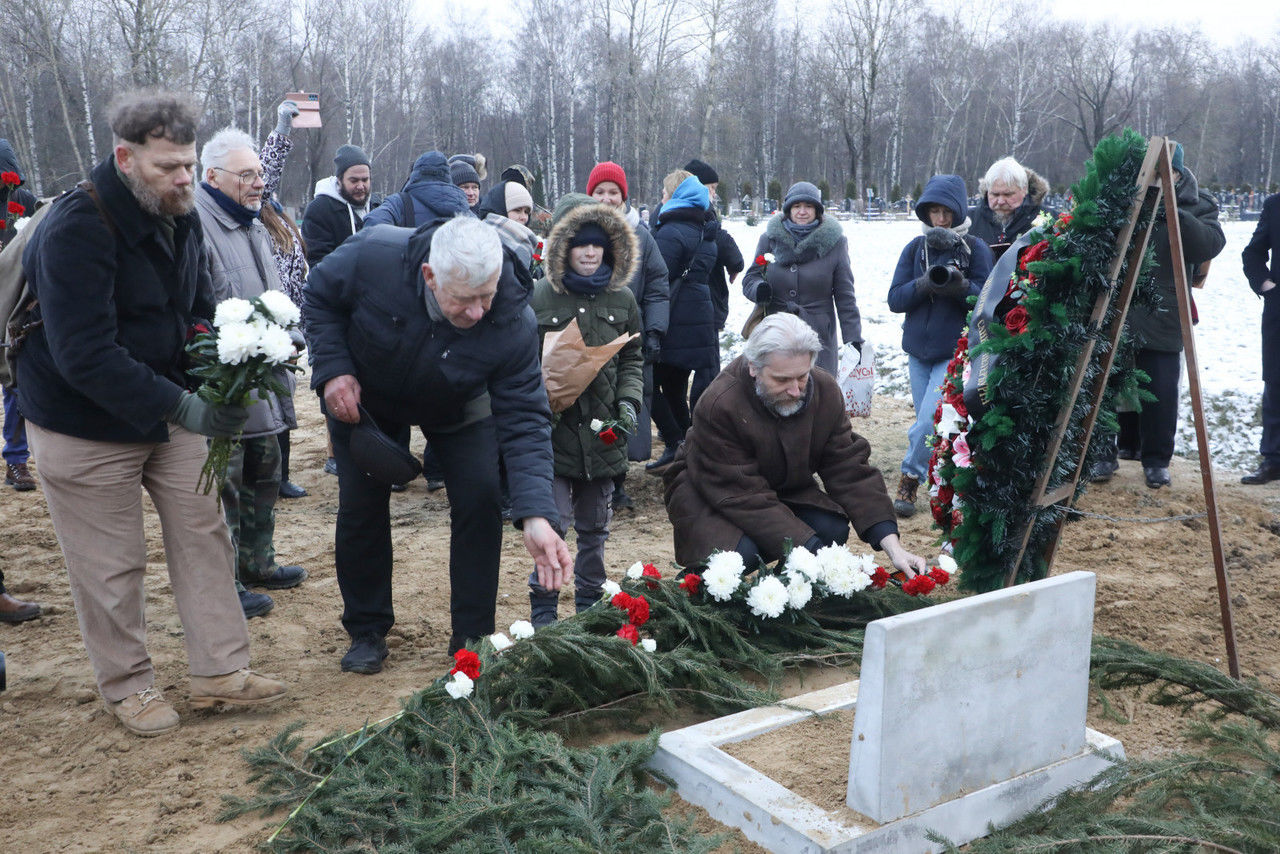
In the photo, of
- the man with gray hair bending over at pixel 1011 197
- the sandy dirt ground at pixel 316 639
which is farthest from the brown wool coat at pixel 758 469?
the man with gray hair bending over at pixel 1011 197

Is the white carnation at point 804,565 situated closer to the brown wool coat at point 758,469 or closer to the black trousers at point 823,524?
the brown wool coat at point 758,469

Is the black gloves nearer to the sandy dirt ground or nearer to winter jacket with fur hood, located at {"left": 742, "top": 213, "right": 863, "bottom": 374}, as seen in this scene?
the sandy dirt ground

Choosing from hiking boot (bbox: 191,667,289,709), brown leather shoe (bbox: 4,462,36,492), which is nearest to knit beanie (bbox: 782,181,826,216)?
hiking boot (bbox: 191,667,289,709)

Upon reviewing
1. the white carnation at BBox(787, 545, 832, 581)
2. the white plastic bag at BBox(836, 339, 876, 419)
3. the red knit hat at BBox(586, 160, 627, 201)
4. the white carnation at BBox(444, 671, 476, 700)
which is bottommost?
the white carnation at BBox(444, 671, 476, 700)

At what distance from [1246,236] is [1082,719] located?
963 inches

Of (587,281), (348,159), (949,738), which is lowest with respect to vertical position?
(949,738)

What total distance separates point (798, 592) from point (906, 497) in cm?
254

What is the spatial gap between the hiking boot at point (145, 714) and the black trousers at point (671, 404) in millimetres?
3892

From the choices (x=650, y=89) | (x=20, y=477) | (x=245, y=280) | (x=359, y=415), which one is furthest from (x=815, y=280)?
(x=650, y=89)

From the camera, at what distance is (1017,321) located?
4051 mm

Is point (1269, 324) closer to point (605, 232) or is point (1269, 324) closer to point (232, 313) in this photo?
point (605, 232)

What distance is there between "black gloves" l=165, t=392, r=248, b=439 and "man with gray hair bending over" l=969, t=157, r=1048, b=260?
430 centimetres

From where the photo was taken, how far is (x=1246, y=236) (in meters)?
23.8

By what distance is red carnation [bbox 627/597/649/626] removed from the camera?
12.0 ft
